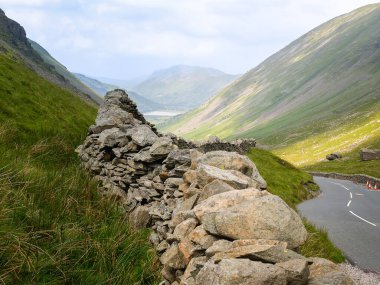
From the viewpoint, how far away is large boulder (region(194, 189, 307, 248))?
6.88 m

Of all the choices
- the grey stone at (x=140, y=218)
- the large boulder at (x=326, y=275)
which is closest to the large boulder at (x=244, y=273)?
the large boulder at (x=326, y=275)

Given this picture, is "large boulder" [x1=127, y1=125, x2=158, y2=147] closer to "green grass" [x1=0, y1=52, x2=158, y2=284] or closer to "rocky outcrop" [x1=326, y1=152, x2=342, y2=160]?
"green grass" [x1=0, y1=52, x2=158, y2=284]

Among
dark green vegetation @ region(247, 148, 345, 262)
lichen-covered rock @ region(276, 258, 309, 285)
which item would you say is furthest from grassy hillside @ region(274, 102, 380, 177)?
lichen-covered rock @ region(276, 258, 309, 285)

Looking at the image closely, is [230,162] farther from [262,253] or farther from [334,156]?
[334,156]

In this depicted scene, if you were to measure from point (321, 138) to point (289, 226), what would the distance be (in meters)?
181

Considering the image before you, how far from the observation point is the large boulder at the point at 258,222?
6883mm

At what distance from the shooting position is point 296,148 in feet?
591

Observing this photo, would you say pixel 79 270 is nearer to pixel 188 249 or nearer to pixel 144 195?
pixel 188 249

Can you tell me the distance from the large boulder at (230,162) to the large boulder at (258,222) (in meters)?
3.75

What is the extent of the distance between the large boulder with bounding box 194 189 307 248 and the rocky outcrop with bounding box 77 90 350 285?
2 cm

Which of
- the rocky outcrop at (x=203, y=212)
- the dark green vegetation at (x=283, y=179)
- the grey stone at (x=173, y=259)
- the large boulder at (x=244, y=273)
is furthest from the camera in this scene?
the dark green vegetation at (x=283, y=179)

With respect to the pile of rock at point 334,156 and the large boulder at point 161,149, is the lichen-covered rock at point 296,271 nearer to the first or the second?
the large boulder at point 161,149

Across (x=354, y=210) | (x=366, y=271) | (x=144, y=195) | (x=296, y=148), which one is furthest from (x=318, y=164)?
(x=144, y=195)

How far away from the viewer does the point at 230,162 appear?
37.5 ft
